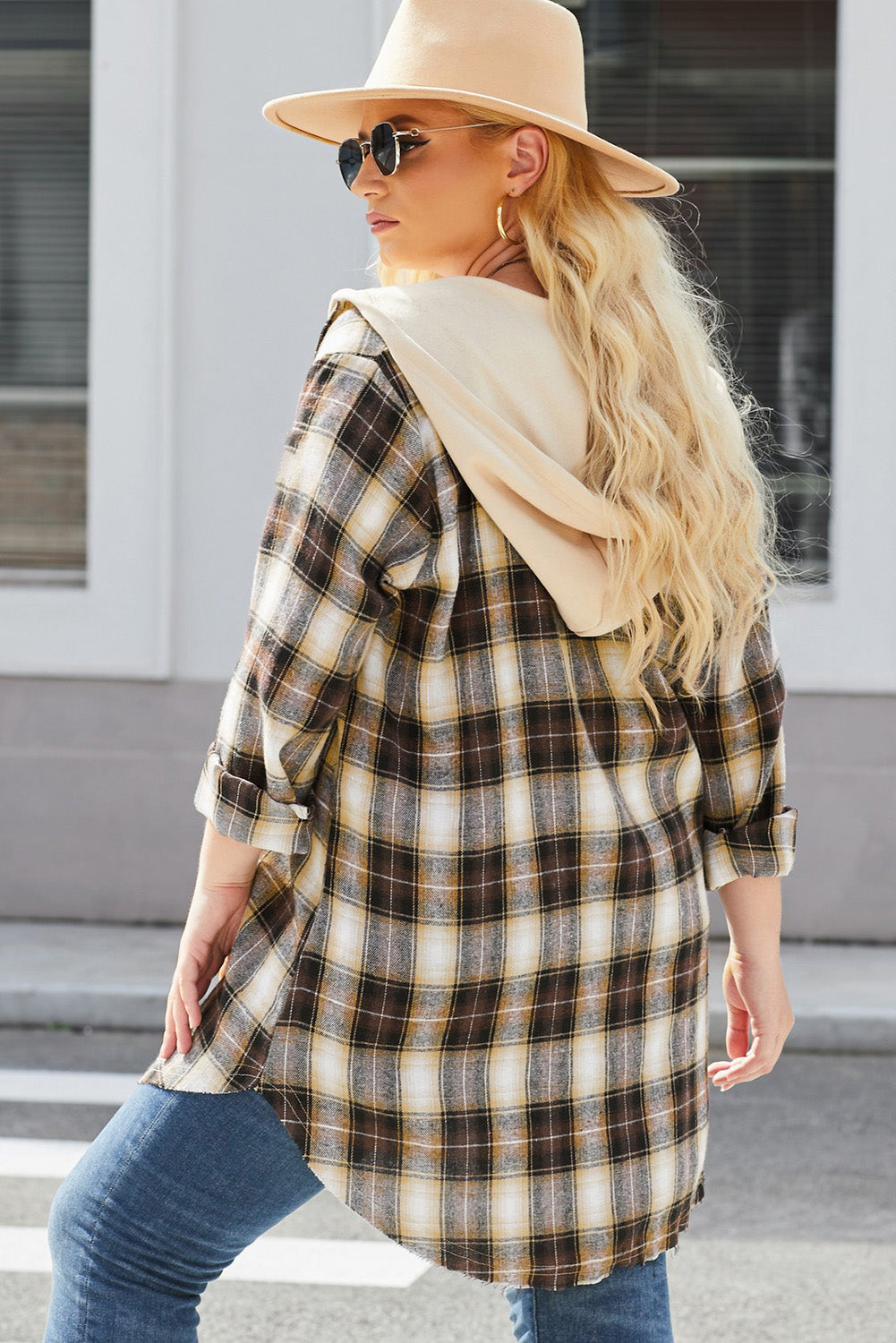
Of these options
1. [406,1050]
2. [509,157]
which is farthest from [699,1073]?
[509,157]

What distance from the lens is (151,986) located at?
541 centimetres

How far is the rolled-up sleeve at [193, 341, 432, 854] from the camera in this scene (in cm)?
140

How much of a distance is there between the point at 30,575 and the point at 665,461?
573 centimetres

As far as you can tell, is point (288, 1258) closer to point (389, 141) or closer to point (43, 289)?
point (389, 141)

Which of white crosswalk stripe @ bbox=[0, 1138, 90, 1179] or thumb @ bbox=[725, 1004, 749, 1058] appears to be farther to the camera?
white crosswalk stripe @ bbox=[0, 1138, 90, 1179]

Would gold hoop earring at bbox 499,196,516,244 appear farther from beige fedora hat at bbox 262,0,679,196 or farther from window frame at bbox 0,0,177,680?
window frame at bbox 0,0,177,680

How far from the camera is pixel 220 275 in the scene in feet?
21.2

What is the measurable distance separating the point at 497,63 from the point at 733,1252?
2612 millimetres

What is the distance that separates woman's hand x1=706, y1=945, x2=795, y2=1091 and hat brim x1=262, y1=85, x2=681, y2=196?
2.62 feet

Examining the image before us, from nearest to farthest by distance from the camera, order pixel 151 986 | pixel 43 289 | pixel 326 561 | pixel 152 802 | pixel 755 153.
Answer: pixel 326 561, pixel 151 986, pixel 152 802, pixel 755 153, pixel 43 289

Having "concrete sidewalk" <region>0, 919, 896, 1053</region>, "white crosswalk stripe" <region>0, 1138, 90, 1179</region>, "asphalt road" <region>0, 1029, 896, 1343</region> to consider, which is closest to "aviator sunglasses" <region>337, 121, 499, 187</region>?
"asphalt road" <region>0, 1029, 896, 1343</region>

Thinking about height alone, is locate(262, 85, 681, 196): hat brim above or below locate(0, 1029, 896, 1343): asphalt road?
above

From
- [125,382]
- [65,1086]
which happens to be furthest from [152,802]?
[65,1086]

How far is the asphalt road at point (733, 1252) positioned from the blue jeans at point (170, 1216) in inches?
63.1
